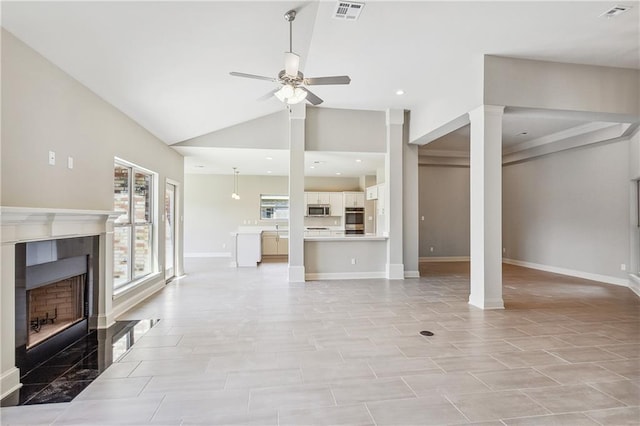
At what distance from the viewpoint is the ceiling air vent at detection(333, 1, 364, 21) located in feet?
9.99

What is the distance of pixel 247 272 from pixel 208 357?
447cm

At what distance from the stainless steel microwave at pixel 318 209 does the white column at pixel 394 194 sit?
14.3 ft

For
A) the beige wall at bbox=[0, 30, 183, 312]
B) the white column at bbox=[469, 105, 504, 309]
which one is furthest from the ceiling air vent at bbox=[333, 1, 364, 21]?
the beige wall at bbox=[0, 30, 183, 312]

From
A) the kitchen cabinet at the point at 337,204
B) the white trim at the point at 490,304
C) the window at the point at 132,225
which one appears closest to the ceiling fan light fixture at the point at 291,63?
the window at the point at 132,225

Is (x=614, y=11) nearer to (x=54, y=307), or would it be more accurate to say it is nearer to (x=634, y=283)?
(x=634, y=283)

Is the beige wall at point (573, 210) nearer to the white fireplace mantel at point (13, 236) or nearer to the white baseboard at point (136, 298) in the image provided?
the white baseboard at point (136, 298)

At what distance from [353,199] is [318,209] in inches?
48.2

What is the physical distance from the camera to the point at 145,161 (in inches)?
198

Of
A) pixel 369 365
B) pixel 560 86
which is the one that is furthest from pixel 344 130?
pixel 369 365

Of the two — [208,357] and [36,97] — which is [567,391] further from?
[36,97]

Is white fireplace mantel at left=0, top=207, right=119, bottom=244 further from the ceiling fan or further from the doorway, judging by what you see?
the doorway

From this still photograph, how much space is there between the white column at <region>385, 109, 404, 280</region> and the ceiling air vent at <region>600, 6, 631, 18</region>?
3452 mm

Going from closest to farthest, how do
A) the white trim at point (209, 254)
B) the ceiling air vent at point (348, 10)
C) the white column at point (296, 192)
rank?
the ceiling air vent at point (348, 10)
the white column at point (296, 192)
the white trim at point (209, 254)

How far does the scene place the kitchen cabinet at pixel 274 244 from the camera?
32.2 ft
